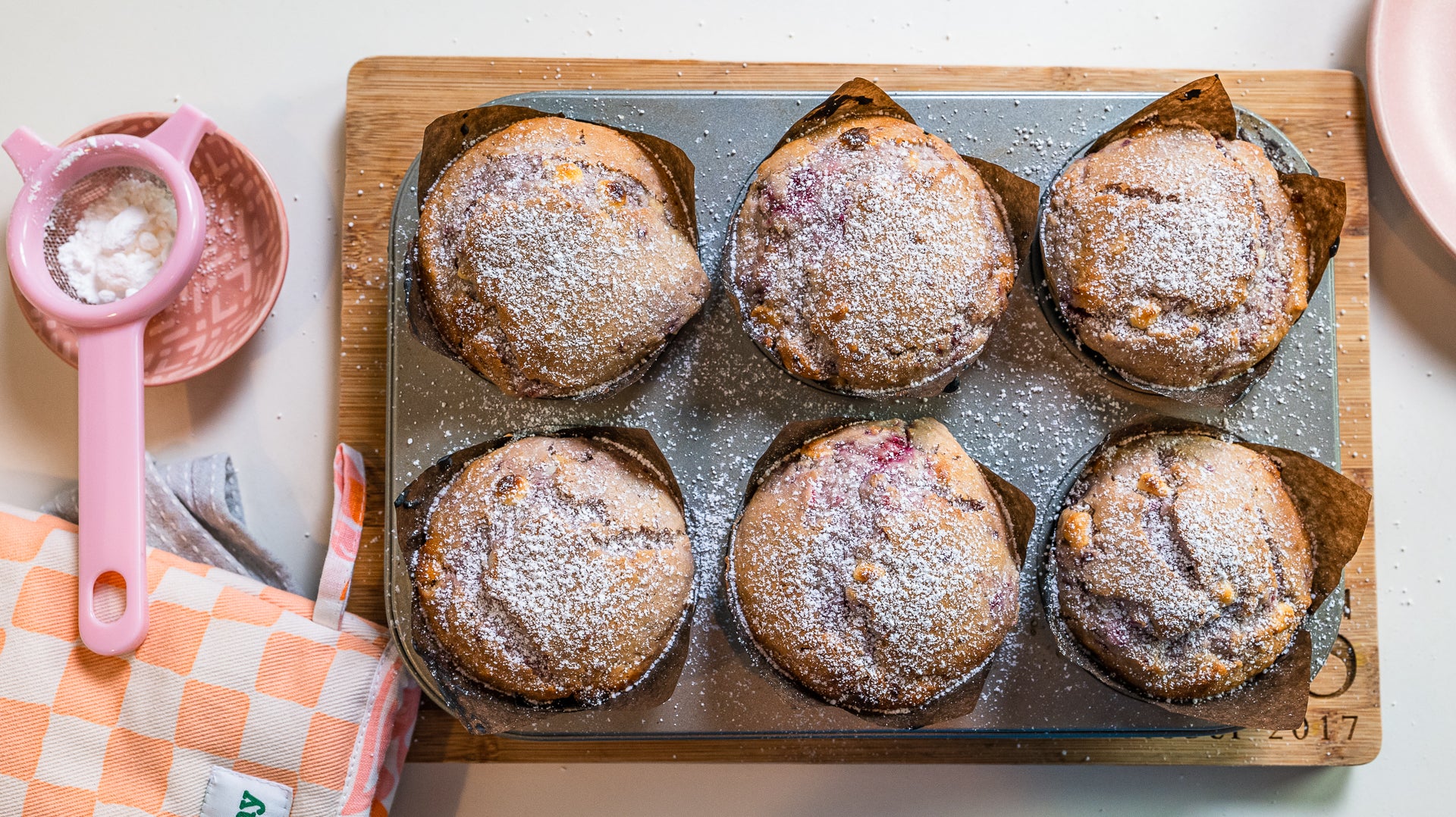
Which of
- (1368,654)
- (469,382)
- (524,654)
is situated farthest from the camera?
(1368,654)

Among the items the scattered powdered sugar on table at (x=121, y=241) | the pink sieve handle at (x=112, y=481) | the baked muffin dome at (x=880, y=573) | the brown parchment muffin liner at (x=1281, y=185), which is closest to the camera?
the baked muffin dome at (x=880, y=573)

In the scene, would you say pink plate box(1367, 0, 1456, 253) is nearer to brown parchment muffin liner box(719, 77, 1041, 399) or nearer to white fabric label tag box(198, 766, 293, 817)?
brown parchment muffin liner box(719, 77, 1041, 399)

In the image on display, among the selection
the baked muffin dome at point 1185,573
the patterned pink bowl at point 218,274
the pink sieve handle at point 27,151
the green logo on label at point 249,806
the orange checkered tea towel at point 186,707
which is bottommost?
the green logo on label at point 249,806

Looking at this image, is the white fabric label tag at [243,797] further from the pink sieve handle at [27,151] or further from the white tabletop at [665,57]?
the pink sieve handle at [27,151]

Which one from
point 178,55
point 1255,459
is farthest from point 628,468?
point 178,55

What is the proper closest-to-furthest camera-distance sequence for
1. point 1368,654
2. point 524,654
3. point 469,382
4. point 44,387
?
1. point 524,654
2. point 469,382
3. point 1368,654
4. point 44,387

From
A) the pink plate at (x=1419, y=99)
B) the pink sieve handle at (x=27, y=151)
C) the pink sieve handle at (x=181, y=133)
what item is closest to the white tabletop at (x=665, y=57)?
the pink plate at (x=1419, y=99)

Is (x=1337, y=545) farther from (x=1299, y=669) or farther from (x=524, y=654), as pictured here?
(x=524, y=654)
